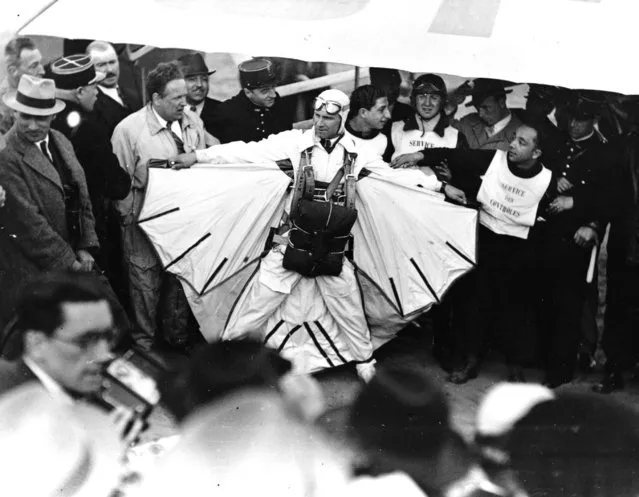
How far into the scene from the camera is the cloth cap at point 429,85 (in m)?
→ 5.09

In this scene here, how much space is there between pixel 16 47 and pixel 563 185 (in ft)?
9.75

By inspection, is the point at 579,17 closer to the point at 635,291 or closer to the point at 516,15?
the point at 516,15

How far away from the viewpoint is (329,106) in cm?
503

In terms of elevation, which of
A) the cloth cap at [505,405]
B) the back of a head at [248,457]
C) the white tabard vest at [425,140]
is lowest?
the back of a head at [248,457]

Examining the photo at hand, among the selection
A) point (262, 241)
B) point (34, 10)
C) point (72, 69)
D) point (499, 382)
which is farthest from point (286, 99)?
point (499, 382)

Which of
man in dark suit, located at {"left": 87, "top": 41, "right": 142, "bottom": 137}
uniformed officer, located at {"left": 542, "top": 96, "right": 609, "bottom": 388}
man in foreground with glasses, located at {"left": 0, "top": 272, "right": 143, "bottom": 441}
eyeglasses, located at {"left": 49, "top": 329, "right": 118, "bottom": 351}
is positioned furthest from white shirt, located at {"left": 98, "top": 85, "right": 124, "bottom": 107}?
uniformed officer, located at {"left": 542, "top": 96, "right": 609, "bottom": 388}

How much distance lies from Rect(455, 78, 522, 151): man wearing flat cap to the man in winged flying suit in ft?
1.07

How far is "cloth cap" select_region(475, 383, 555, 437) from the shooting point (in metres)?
5.24

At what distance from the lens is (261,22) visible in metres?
5.25

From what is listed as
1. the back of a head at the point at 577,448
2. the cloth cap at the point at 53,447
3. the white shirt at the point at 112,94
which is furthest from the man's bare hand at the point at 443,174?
the cloth cap at the point at 53,447

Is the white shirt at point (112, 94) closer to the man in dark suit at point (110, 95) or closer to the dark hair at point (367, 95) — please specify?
the man in dark suit at point (110, 95)

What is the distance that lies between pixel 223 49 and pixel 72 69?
2.66 feet

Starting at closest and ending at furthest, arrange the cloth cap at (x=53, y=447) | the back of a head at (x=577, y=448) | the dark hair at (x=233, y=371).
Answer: the cloth cap at (x=53, y=447), the back of a head at (x=577, y=448), the dark hair at (x=233, y=371)

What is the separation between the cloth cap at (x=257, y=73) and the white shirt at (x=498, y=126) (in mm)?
1169
